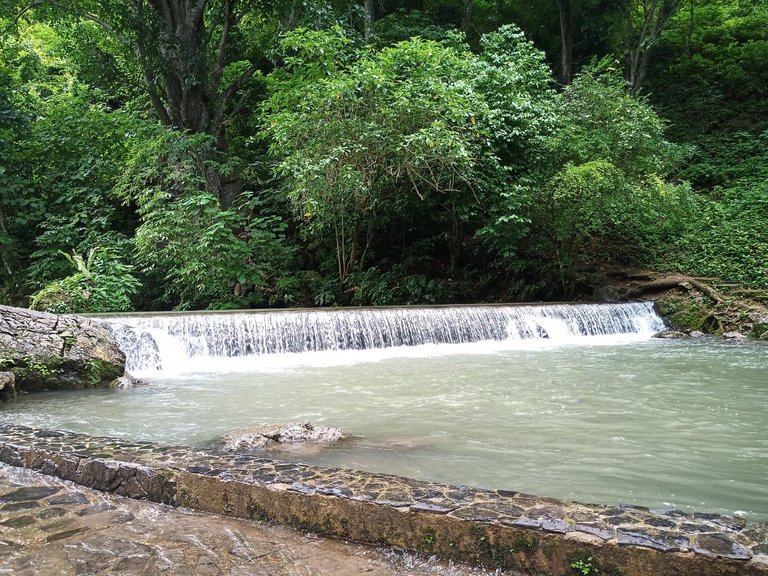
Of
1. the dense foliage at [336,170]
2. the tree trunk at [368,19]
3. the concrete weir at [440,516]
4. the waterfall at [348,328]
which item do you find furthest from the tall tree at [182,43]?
the concrete weir at [440,516]

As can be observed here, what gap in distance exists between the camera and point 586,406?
208 inches

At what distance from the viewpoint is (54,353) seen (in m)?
6.73

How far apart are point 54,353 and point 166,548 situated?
17.5ft

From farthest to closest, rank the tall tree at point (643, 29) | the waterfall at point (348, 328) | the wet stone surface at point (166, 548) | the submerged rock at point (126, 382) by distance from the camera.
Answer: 1. the tall tree at point (643, 29)
2. the waterfall at point (348, 328)
3. the submerged rock at point (126, 382)
4. the wet stone surface at point (166, 548)

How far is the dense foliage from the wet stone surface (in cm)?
907

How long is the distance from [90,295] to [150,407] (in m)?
7.25

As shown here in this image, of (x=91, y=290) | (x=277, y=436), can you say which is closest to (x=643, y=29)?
(x=91, y=290)

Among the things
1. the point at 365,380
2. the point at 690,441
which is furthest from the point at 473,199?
the point at 690,441

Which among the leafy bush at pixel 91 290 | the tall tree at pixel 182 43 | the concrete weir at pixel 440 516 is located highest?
the tall tree at pixel 182 43

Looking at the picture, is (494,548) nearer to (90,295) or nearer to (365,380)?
(365,380)

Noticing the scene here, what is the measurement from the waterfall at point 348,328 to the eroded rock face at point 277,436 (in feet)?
15.5

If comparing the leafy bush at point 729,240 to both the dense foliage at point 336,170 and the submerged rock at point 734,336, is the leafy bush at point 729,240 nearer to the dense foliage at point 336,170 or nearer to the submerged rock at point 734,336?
the dense foliage at point 336,170

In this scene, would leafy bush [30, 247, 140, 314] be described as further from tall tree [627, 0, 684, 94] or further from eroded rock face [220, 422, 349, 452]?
tall tree [627, 0, 684, 94]

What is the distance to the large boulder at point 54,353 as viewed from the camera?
6492mm
